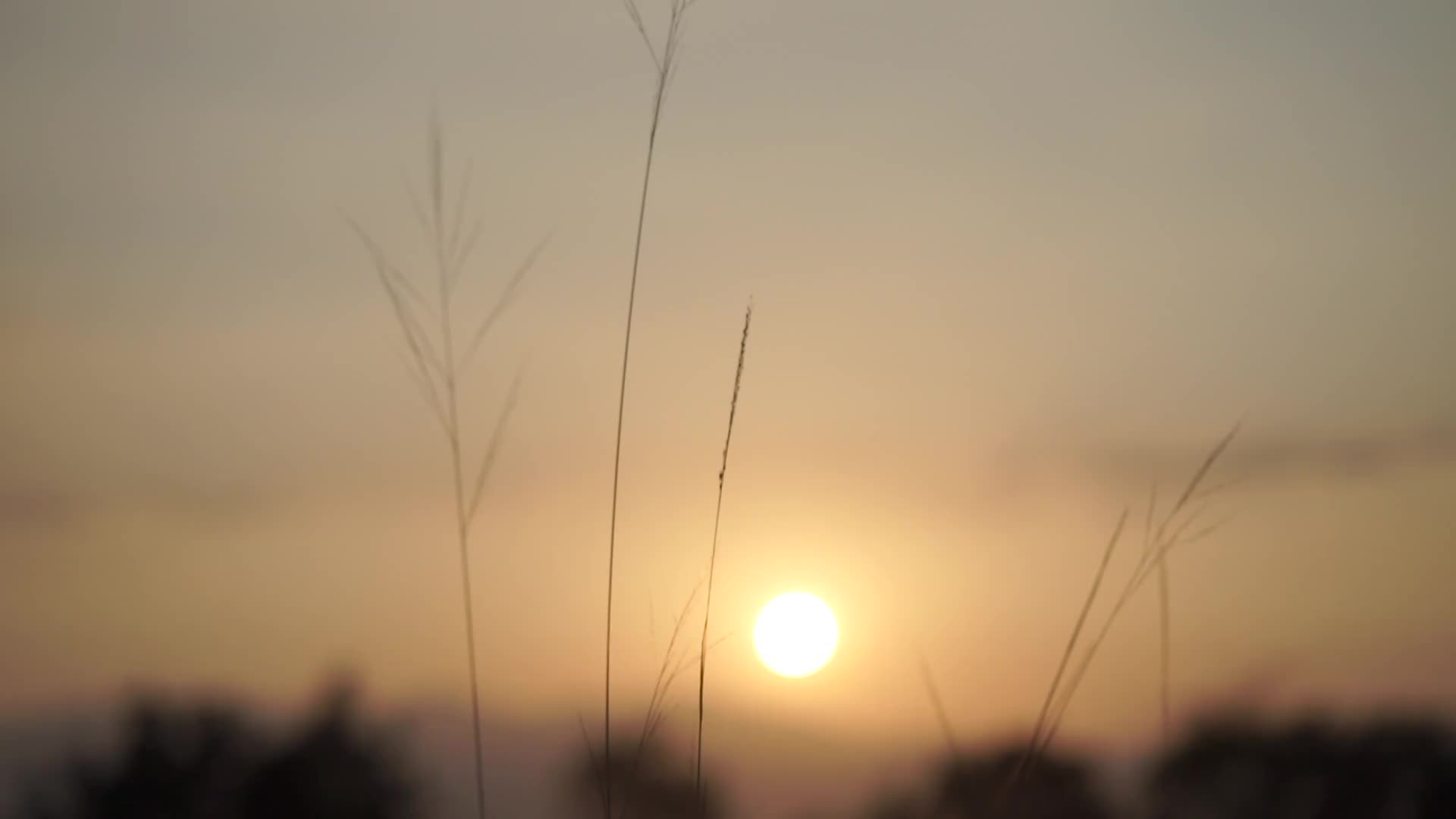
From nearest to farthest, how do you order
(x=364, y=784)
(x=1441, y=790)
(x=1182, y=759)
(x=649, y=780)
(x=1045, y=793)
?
(x=649, y=780)
(x=1182, y=759)
(x=1045, y=793)
(x=1441, y=790)
(x=364, y=784)

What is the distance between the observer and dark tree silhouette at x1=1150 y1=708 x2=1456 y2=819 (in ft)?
8.72

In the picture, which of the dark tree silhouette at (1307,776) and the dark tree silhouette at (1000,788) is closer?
the dark tree silhouette at (1000,788)

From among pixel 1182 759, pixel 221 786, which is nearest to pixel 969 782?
pixel 1182 759

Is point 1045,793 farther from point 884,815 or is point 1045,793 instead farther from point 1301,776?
point 1301,776

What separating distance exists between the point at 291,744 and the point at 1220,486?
9.79 ft

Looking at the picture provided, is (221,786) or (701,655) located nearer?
(701,655)

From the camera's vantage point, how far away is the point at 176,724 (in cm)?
429

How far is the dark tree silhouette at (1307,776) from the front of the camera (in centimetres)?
266

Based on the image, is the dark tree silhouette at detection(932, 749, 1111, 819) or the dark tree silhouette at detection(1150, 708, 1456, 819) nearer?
the dark tree silhouette at detection(932, 749, 1111, 819)

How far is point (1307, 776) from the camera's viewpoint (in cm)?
329

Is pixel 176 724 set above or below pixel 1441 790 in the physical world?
above

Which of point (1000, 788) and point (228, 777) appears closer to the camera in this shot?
point (1000, 788)

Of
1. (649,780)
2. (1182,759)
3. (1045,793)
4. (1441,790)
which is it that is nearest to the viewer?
(649,780)

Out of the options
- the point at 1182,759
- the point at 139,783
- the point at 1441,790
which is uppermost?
the point at 139,783
